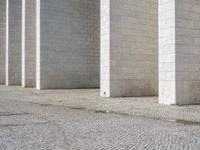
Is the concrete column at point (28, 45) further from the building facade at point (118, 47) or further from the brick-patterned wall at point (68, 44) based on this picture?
the brick-patterned wall at point (68, 44)

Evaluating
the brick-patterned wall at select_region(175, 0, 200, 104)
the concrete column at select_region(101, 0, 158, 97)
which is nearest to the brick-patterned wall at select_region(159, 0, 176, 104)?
the brick-patterned wall at select_region(175, 0, 200, 104)

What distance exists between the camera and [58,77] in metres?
21.6

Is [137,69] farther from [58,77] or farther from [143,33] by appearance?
[58,77]

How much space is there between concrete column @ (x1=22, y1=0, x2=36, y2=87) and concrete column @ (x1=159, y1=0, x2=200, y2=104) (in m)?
14.9

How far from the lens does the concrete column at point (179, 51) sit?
11086 millimetres

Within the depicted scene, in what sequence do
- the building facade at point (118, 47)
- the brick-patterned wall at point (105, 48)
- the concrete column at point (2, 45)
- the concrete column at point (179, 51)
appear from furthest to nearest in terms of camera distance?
the concrete column at point (2, 45), the brick-patterned wall at point (105, 48), the building facade at point (118, 47), the concrete column at point (179, 51)

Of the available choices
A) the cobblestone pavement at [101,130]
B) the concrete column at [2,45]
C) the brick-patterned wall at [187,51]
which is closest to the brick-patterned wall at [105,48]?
the brick-patterned wall at [187,51]

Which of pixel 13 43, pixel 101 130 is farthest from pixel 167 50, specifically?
pixel 13 43

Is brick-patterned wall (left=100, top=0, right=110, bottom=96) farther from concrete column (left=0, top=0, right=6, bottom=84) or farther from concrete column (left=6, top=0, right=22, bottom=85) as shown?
concrete column (left=0, top=0, right=6, bottom=84)

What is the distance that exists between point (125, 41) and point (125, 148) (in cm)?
1025

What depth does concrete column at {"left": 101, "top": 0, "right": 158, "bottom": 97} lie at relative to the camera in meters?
14.4

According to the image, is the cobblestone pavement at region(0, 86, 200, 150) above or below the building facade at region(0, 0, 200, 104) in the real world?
below

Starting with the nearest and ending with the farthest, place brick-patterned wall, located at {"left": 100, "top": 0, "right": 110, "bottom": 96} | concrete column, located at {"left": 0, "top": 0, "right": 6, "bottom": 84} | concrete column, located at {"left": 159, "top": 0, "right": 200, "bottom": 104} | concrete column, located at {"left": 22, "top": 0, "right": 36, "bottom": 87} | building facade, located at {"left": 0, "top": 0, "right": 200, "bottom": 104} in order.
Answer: concrete column, located at {"left": 159, "top": 0, "right": 200, "bottom": 104}
building facade, located at {"left": 0, "top": 0, "right": 200, "bottom": 104}
brick-patterned wall, located at {"left": 100, "top": 0, "right": 110, "bottom": 96}
concrete column, located at {"left": 22, "top": 0, "right": 36, "bottom": 87}
concrete column, located at {"left": 0, "top": 0, "right": 6, "bottom": 84}

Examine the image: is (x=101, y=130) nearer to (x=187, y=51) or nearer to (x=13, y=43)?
(x=187, y=51)
